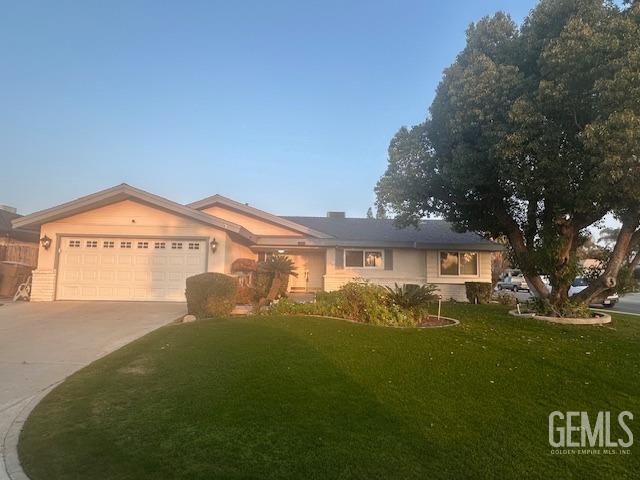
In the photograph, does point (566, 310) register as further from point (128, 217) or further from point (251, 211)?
point (128, 217)

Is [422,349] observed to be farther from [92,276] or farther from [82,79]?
[82,79]

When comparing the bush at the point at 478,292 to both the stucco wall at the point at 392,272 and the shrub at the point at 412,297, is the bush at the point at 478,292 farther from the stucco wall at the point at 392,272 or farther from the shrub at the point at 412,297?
the shrub at the point at 412,297

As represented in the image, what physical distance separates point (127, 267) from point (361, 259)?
997 cm

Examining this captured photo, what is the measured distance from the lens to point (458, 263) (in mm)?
20297

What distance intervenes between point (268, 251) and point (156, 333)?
1167 cm

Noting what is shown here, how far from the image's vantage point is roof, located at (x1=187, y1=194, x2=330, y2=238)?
19.1m

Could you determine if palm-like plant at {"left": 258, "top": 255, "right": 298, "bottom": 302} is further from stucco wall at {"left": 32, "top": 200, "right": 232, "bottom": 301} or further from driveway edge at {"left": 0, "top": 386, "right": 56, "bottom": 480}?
driveway edge at {"left": 0, "top": 386, "right": 56, "bottom": 480}

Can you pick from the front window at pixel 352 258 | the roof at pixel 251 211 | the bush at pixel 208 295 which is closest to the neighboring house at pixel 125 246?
the roof at pixel 251 211

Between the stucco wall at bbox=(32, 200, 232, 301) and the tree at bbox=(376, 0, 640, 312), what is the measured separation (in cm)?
653

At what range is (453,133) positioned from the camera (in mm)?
12133

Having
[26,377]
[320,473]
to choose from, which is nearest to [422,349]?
[320,473]

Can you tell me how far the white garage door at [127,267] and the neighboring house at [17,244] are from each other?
472 centimetres

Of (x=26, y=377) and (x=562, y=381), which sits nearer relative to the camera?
(x=562, y=381)

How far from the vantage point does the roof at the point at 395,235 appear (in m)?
Result: 19.4
